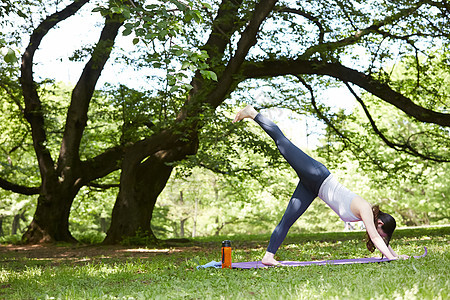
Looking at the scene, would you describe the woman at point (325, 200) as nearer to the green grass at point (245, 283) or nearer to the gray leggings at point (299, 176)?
the gray leggings at point (299, 176)

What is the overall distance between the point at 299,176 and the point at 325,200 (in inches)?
18.6

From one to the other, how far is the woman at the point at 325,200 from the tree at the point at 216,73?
A: 543 centimetres

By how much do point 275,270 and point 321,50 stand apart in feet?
26.7

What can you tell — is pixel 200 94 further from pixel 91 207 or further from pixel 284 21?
pixel 91 207

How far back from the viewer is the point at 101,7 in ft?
19.8

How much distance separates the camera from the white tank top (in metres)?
5.68

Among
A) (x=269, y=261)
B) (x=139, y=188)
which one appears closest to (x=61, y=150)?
(x=139, y=188)

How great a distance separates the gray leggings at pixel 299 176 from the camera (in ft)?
19.6

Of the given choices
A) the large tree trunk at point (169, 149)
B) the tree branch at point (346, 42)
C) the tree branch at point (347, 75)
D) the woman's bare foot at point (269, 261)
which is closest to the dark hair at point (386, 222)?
the woman's bare foot at point (269, 261)

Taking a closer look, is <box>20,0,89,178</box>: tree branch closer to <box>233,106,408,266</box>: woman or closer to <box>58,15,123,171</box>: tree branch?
<box>58,15,123,171</box>: tree branch

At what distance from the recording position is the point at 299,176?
602 cm

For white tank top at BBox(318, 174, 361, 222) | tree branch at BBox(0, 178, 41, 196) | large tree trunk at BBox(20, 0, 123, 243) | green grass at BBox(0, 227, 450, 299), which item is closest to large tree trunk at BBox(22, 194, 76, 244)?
large tree trunk at BBox(20, 0, 123, 243)

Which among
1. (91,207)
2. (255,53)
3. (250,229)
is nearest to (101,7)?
(255,53)

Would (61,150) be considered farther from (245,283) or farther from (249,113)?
(245,283)
